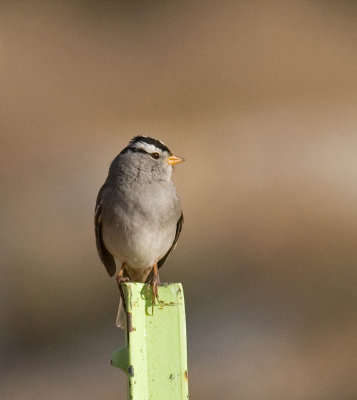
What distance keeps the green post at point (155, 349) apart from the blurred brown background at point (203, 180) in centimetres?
482

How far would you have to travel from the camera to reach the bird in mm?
5625

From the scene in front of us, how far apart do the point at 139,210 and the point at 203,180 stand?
754cm

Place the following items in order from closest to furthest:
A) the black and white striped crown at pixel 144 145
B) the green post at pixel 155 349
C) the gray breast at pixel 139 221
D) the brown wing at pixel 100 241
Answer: the green post at pixel 155 349
the gray breast at pixel 139 221
the brown wing at pixel 100 241
the black and white striped crown at pixel 144 145

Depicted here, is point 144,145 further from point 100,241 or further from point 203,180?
point 203,180

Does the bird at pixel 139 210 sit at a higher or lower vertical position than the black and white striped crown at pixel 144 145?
lower

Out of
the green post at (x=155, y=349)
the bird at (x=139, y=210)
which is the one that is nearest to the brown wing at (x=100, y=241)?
the bird at (x=139, y=210)

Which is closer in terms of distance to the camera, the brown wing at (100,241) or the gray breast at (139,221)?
→ the gray breast at (139,221)

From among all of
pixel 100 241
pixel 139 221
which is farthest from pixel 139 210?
pixel 100 241

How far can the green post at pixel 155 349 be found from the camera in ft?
11.3

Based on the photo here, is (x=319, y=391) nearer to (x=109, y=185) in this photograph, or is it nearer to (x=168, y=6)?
(x=109, y=185)

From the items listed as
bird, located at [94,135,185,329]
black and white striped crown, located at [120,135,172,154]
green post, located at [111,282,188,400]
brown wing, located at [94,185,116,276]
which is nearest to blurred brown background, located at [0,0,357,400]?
brown wing, located at [94,185,116,276]

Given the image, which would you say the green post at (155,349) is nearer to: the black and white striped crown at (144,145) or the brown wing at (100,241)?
the brown wing at (100,241)

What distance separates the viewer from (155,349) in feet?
11.5

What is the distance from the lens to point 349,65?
53.7 ft
